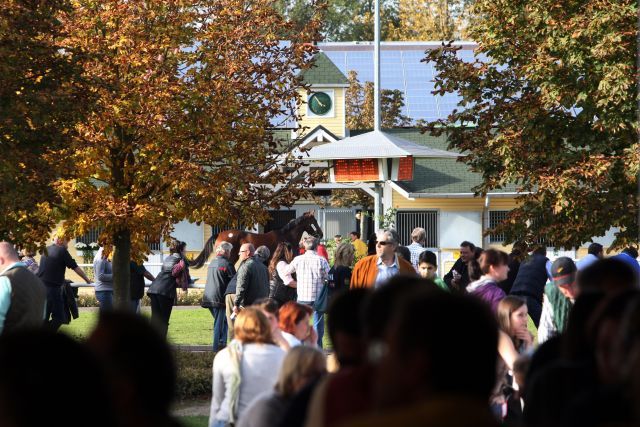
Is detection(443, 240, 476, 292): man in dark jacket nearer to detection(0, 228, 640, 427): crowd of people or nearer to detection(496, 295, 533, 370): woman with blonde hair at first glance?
detection(496, 295, 533, 370): woman with blonde hair

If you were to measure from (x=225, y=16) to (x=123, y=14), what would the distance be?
1.81m

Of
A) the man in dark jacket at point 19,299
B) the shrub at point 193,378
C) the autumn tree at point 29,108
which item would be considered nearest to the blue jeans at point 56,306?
the shrub at point 193,378

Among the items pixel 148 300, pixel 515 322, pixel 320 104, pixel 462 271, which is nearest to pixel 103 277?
pixel 462 271

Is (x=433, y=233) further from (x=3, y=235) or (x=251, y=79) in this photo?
(x=3, y=235)

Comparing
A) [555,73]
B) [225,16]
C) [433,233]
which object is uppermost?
[225,16]

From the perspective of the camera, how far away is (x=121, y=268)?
17891 mm

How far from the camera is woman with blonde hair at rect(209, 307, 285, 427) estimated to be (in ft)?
25.5

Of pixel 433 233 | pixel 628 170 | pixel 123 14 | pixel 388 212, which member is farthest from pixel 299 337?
pixel 433 233

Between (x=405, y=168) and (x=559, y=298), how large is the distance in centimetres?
1390

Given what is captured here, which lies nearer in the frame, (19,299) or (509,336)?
(509,336)

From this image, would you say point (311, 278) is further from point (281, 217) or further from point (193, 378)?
point (281, 217)

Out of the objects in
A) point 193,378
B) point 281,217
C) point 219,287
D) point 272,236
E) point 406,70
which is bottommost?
point 193,378

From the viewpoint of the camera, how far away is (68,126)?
1430 cm

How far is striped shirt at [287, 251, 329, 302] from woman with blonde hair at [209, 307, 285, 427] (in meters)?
9.12
